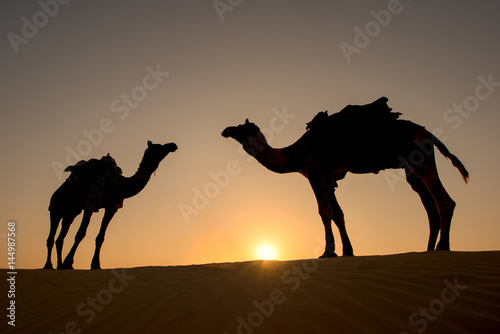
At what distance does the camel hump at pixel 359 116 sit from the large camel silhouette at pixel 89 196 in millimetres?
4554

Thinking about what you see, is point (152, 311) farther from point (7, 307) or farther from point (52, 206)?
point (52, 206)

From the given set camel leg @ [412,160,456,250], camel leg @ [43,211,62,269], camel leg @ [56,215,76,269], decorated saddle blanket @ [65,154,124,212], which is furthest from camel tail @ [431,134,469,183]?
camel leg @ [43,211,62,269]

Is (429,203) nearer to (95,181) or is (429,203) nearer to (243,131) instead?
(243,131)

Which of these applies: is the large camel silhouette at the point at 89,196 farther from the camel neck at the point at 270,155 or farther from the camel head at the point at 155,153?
the camel neck at the point at 270,155

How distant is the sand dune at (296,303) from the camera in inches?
107

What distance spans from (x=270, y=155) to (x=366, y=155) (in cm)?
267

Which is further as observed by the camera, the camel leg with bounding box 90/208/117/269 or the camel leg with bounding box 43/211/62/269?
the camel leg with bounding box 43/211/62/269

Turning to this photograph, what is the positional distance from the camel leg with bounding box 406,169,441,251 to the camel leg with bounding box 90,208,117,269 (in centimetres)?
785

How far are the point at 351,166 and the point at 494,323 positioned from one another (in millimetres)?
5937

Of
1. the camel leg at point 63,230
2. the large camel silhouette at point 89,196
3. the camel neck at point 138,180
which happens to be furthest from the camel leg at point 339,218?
the camel leg at point 63,230

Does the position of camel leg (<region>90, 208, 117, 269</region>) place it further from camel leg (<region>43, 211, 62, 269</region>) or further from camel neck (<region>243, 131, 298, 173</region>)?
camel neck (<region>243, 131, 298, 173</region>)

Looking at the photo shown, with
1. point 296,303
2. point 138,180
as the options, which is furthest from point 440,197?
point 138,180

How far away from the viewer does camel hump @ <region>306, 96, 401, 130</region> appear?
795 cm

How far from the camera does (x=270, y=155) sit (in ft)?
31.9
